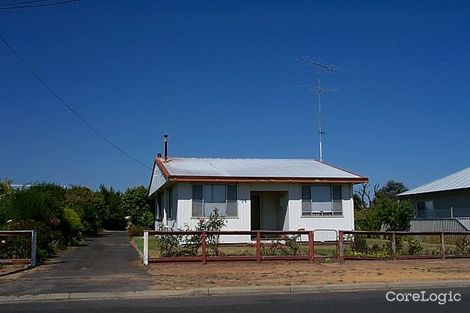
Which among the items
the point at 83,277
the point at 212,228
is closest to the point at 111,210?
the point at 212,228

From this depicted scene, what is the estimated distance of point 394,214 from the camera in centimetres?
3438

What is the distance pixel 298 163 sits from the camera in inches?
1302

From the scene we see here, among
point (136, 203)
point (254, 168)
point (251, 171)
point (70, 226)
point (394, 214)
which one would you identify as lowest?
point (70, 226)

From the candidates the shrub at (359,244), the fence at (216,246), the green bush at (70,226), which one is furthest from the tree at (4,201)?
the shrub at (359,244)

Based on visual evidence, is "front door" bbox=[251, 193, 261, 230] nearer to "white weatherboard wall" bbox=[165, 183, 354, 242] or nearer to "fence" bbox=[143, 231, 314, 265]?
"white weatherboard wall" bbox=[165, 183, 354, 242]

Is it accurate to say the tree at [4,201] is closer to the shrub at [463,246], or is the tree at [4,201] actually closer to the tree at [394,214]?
the shrub at [463,246]

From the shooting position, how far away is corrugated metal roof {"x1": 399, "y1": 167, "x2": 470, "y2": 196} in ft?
132

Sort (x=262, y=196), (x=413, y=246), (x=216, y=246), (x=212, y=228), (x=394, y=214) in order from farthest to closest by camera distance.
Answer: (x=394, y=214) → (x=262, y=196) → (x=212, y=228) → (x=413, y=246) → (x=216, y=246)

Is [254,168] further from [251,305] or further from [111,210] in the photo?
[111,210]

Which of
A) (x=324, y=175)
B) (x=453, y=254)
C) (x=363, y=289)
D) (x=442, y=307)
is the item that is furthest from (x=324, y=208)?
(x=442, y=307)

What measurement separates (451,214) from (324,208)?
1633 cm

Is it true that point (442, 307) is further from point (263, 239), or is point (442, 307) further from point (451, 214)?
point (451, 214)

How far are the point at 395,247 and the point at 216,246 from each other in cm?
649

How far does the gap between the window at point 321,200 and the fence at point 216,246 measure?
7853 mm
